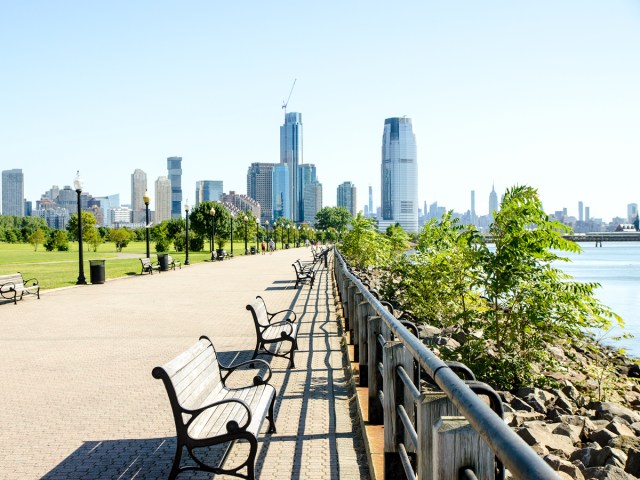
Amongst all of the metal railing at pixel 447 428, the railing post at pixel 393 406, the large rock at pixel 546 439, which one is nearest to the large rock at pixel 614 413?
the large rock at pixel 546 439

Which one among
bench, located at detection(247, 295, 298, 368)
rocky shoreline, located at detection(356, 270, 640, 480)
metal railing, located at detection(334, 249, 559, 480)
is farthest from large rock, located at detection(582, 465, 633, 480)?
bench, located at detection(247, 295, 298, 368)

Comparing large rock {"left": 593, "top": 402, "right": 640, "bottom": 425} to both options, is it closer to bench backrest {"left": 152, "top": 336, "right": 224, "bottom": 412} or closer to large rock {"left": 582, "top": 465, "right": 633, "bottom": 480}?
large rock {"left": 582, "top": 465, "right": 633, "bottom": 480}

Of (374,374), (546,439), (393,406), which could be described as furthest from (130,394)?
(546,439)

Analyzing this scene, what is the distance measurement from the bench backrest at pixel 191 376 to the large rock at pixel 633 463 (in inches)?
147

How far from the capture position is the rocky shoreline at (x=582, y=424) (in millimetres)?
5078

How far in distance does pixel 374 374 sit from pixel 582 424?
3.16m

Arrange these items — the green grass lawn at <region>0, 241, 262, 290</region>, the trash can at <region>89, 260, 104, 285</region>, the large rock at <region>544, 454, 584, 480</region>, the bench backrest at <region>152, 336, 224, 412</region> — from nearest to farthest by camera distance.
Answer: the bench backrest at <region>152, 336, 224, 412</region> → the large rock at <region>544, 454, 584, 480</region> → the trash can at <region>89, 260, 104, 285</region> → the green grass lawn at <region>0, 241, 262, 290</region>

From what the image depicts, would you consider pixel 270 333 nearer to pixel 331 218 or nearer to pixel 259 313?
pixel 259 313

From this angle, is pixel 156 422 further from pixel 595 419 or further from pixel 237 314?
pixel 237 314

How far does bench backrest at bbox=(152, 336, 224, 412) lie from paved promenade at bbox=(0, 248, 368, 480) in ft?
1.91

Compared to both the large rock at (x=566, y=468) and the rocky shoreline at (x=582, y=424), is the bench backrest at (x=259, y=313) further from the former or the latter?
the large rock at (x=566, y=468)

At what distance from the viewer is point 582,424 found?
266 inches

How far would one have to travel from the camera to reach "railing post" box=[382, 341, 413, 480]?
12.6 feet

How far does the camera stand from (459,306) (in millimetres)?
9977
